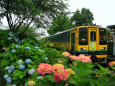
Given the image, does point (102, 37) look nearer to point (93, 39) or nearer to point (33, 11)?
point (93, 39)

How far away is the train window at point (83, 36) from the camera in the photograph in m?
12.3

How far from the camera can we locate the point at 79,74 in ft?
5.88

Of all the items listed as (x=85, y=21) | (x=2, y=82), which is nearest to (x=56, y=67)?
(x=2, y=82)

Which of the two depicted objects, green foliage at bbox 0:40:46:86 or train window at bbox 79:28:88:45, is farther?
train window at bbox 79:28:88:45

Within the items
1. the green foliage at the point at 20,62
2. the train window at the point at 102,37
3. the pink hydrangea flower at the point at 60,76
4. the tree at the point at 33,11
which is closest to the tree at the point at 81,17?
the train window at the point at 102,37

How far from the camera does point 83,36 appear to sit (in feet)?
40.7

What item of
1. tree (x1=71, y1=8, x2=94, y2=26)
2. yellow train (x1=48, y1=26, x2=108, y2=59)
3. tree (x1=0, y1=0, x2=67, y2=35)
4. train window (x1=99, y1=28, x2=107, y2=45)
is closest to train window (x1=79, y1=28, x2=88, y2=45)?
yellow train (x1=48, y1=26, x2=108, y2=59)

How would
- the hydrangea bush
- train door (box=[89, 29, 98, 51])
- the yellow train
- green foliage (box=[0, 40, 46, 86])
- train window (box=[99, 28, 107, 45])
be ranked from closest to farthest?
the hydrangea bush, green foliage (box=[0, 40, 46, 86]), the yellow train, train door (box=[89, 29, 98, 51]), train window (box=[99, 28, 107, 45])

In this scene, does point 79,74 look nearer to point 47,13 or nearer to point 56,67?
point 56,67

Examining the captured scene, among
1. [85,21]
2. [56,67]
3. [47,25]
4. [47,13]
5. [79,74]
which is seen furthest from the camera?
[85,21]

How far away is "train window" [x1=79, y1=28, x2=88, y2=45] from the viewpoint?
40.2 ft

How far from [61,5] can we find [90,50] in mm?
3970

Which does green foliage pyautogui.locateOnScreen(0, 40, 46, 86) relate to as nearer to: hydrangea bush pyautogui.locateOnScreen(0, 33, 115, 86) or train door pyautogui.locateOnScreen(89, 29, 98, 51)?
hydrangea bush pyautogui.locateOnScreen(0, 33, 115, 86)

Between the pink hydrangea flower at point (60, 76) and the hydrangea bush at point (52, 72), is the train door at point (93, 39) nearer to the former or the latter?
the hydrangea bush at point (52, 72)
